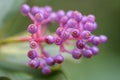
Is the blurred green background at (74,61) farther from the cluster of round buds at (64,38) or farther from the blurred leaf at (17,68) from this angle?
the cluster of round buds at (64,38)

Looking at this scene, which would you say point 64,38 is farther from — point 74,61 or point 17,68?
point 74,61

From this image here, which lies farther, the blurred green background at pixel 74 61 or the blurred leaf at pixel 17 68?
the blurred green background at pixel 74 61

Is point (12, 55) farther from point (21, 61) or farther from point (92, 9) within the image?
point (92, 9)

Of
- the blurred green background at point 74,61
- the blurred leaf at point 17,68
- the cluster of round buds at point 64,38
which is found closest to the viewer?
the cluster of round buds at point 64,38

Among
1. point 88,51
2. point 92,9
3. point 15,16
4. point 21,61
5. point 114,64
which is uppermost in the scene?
point 92,9

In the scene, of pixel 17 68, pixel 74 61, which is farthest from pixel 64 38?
pixel 74 61

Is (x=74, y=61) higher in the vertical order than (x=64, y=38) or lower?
higher

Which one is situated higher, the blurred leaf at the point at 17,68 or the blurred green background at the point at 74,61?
the blurred green background at the point at 74,61

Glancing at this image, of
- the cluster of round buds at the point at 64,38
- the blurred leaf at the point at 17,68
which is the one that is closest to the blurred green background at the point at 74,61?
the blurred leaf at the point at 17,68

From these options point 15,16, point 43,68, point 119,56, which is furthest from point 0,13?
point 119,56
